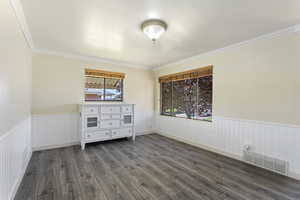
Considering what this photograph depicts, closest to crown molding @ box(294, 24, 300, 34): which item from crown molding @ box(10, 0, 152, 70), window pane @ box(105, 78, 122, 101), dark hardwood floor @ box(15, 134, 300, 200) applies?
dark hardwood floor @ box(15, 134, 300, 200)

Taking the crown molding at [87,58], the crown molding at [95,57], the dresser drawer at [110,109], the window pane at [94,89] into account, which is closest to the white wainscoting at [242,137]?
the crown molding at [95,57]

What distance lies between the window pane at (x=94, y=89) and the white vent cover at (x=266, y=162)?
3.83 meters

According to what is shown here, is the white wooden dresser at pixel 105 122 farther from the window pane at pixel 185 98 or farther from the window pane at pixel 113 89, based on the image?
the window pane at pixel 185 98

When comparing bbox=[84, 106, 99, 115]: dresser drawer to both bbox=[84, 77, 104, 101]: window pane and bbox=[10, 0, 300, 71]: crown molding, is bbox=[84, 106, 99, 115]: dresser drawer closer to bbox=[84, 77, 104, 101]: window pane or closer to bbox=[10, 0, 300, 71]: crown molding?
bbox=[84, 77, 104, 101]: window pane

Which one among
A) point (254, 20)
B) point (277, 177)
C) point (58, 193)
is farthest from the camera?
point (277, 177)

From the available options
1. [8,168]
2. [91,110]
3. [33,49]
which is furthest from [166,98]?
[8,168]

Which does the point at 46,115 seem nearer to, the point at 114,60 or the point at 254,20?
the point at 114,60

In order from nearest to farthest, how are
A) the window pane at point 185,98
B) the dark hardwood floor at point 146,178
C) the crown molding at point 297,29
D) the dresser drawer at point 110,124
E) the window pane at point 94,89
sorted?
the dark hardwood floor at point 146,178 < the crown molding at point 297,29 < the dresser drawer at point 110,124 < the window pane at point 185,98 < the window pane at point 94,89

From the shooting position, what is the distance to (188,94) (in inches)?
166

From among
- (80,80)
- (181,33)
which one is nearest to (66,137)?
(80,80)

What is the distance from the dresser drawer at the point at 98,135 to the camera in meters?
3.70

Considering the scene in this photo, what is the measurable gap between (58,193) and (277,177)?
3219 mm

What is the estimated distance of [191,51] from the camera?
11.6ft

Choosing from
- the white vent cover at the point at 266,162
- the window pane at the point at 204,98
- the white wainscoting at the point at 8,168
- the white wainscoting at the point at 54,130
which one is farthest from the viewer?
the window pane at the point at 204,98
